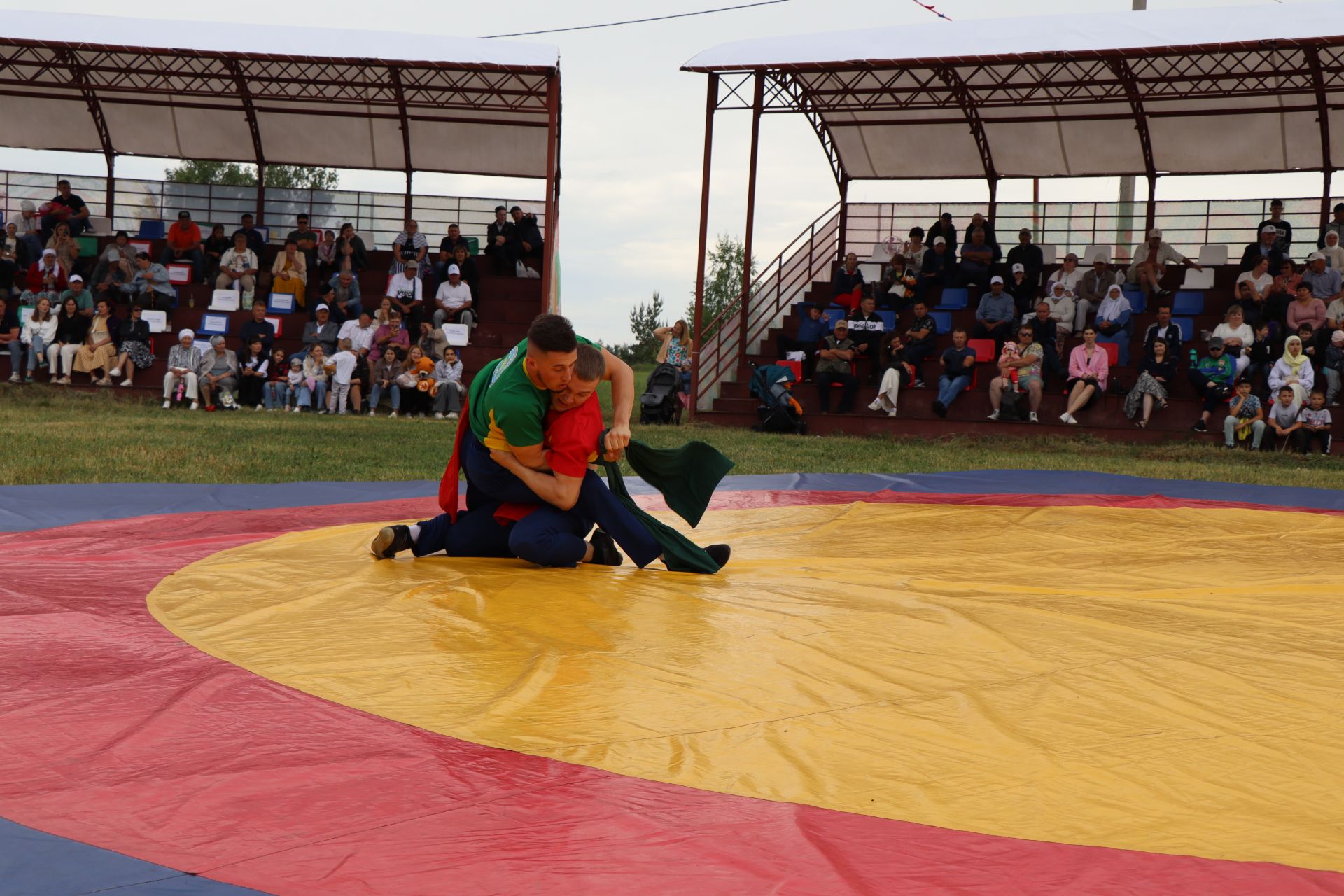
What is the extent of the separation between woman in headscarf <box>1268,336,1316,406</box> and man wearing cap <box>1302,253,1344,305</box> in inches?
59.6

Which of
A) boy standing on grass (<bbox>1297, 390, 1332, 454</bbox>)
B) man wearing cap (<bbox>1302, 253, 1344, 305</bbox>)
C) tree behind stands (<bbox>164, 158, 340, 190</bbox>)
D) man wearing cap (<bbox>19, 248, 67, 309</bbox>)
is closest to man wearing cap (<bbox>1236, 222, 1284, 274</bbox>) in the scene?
man wearing cap (<bbox>1302, 253, 1344, 305</bbox>)

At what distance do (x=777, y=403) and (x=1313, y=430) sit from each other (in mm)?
5385

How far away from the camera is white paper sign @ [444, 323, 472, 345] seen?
15445 mm

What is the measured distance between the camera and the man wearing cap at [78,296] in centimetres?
1535

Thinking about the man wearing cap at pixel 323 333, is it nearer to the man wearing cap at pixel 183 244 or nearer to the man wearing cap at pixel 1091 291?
the man wearing cap at pixel 183 244

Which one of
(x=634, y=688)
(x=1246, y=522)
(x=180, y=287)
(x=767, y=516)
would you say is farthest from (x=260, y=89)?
(x=634, y=688)

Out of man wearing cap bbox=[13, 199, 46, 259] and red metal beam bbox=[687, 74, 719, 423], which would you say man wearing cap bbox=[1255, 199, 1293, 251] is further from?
man wearing cap bbox=[13, 199, 46, 259]

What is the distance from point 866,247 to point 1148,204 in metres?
4.02

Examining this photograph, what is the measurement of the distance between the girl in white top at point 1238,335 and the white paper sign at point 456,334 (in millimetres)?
8963

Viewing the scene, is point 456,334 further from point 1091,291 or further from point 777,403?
point 1091,291

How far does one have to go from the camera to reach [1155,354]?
12805 millimetres

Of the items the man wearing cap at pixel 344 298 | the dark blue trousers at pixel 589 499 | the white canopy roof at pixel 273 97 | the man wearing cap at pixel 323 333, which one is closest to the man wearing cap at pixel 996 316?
the white canopy roof at pixel 273 97

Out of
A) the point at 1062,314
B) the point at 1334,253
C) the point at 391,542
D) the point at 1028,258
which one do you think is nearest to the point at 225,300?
the point at 1028,258

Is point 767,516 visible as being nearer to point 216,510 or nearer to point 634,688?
point 216,510
